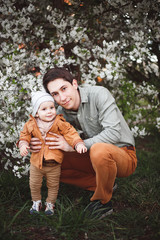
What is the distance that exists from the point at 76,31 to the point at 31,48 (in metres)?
0.74

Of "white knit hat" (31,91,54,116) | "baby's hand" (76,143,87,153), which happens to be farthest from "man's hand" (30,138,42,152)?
"baby's hand" (76,143,87,153)

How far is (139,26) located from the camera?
135 inches

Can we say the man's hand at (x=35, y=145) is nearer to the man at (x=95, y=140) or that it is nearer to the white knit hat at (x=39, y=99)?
the man at (x=95, y=140)

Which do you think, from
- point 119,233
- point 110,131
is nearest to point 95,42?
point 110,131

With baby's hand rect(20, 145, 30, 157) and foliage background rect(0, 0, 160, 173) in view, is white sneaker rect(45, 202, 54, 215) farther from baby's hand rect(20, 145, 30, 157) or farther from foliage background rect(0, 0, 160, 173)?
foliage background rect(0, 0, 160, 173)

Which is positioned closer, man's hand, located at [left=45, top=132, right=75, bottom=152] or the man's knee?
the man's knee

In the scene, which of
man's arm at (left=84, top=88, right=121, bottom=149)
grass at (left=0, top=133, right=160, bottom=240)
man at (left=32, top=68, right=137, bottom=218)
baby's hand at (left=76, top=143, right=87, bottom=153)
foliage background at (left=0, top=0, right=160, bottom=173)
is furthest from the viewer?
foliage background at (left=0, top=0, right=160, bottom=173)

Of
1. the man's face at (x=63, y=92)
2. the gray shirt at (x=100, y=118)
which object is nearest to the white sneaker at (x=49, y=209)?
the gray shirt at (x=100, y=118)

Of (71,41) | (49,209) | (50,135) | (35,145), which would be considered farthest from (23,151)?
(71,41)

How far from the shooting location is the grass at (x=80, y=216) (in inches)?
78.4

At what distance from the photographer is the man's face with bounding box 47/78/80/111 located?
2.39 meters

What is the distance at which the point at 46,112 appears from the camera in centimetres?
225

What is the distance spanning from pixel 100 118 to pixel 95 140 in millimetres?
247

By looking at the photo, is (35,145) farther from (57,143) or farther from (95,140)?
(95,140)
